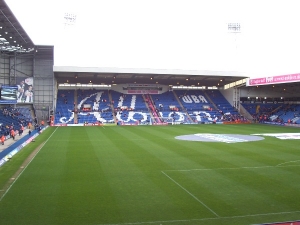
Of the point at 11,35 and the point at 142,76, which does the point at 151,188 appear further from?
the point at 142,76

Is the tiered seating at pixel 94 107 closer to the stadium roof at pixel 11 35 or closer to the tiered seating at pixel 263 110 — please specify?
the stadium roof at pixel 11 35

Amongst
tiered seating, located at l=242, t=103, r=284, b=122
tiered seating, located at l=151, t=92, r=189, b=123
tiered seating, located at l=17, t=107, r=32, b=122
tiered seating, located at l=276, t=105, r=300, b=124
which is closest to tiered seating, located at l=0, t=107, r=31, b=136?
tiered seating, located at l=17, t=107, r=32, b=122

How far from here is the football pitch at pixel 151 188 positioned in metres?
9.12

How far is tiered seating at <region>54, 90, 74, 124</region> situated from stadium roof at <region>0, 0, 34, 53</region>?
10.9 metres

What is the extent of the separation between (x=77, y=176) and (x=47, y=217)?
4910 millimetres

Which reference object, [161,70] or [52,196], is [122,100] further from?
[52,196]

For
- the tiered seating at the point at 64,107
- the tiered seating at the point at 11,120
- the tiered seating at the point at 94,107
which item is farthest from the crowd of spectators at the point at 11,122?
the tiered seating at the point at 94,107

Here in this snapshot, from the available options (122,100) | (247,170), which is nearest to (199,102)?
(122,100)

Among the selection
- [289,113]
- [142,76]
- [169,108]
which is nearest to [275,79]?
[289,113]

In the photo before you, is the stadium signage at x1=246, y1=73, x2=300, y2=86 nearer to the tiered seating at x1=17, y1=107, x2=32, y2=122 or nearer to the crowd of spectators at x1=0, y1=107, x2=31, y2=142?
the crowd of spectators at x1=0, y1=107, x2=31, y2=142

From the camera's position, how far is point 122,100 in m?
57.4

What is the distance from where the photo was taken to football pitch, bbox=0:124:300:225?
9117 mm

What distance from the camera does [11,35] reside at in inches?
1464

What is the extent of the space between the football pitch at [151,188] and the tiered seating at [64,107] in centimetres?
2794
